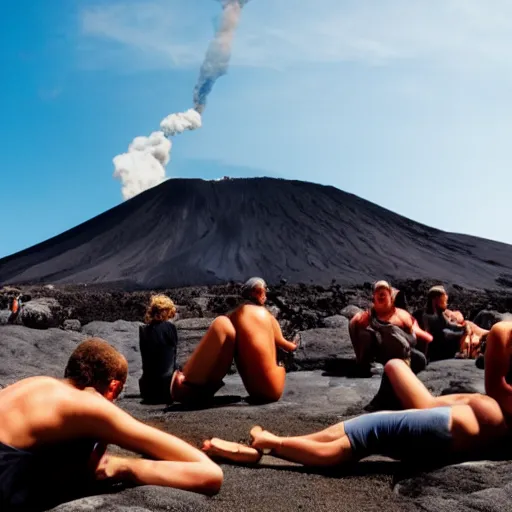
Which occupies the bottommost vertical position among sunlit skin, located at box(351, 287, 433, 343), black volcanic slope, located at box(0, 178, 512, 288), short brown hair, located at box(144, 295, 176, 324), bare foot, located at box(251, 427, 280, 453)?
bare foot, located at box(251, 427, 280, 453)

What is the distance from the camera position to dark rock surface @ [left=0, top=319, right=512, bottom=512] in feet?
11.2

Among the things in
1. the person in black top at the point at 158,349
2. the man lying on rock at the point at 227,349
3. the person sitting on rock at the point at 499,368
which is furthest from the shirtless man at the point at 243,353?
the person sitting on rock at the point at 499,368

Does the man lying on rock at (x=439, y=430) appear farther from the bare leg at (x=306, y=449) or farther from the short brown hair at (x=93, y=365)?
the short brown hair at (x=93, y=365)

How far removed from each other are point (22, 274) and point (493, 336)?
78.9 metres

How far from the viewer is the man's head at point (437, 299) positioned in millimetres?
8445

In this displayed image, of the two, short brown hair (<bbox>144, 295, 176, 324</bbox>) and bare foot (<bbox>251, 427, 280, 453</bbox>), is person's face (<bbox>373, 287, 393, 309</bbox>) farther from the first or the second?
bare foot (<bbox>251, 427, 280, 453</bbox>)

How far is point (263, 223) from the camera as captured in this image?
86000mm

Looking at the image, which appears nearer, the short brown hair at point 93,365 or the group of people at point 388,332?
the short brown hair at point 93,365

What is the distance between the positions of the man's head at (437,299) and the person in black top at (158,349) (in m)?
3.33

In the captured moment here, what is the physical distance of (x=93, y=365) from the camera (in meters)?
3.09

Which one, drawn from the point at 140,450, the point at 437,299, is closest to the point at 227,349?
the point at 140,450

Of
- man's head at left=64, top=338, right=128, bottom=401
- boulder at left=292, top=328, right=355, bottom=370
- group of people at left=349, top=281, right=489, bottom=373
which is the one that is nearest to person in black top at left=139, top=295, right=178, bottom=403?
group of people at left=349, top=281, right=489, bottom=373

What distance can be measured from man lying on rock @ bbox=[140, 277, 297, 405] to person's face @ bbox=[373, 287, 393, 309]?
1.40 metres

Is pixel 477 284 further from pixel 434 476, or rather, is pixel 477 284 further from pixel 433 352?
pixel 434 476
